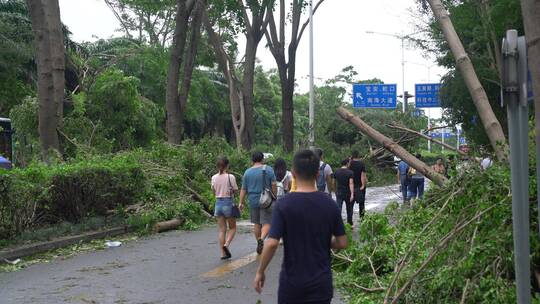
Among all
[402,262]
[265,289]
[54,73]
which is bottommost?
[265,289]

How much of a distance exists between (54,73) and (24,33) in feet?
43.4

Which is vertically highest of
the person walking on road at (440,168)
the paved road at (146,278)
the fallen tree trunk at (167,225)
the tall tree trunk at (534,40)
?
the tall tree trunk at (534,40)

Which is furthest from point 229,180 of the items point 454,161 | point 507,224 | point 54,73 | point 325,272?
point 54,73

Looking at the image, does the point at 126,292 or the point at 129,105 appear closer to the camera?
the point at 126,292

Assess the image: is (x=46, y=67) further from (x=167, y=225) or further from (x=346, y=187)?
(x=346, y=187)

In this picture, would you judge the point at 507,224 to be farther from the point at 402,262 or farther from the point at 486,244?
the point at 402,262

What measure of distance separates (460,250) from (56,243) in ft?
26.2

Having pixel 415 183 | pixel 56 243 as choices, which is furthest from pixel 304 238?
pixel 415 183

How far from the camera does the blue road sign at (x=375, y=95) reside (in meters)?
33.4

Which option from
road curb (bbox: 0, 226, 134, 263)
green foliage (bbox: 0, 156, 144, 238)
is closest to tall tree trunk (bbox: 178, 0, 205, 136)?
green foliage (bbox: 0, 156, 144, 238)

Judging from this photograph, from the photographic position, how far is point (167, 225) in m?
14.5

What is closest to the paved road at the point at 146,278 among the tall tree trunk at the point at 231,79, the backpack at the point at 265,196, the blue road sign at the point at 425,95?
the backpack at the point at 265,196

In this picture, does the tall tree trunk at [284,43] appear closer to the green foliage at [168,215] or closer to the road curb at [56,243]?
the green foliage at [168,215]

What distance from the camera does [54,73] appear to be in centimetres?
1717
